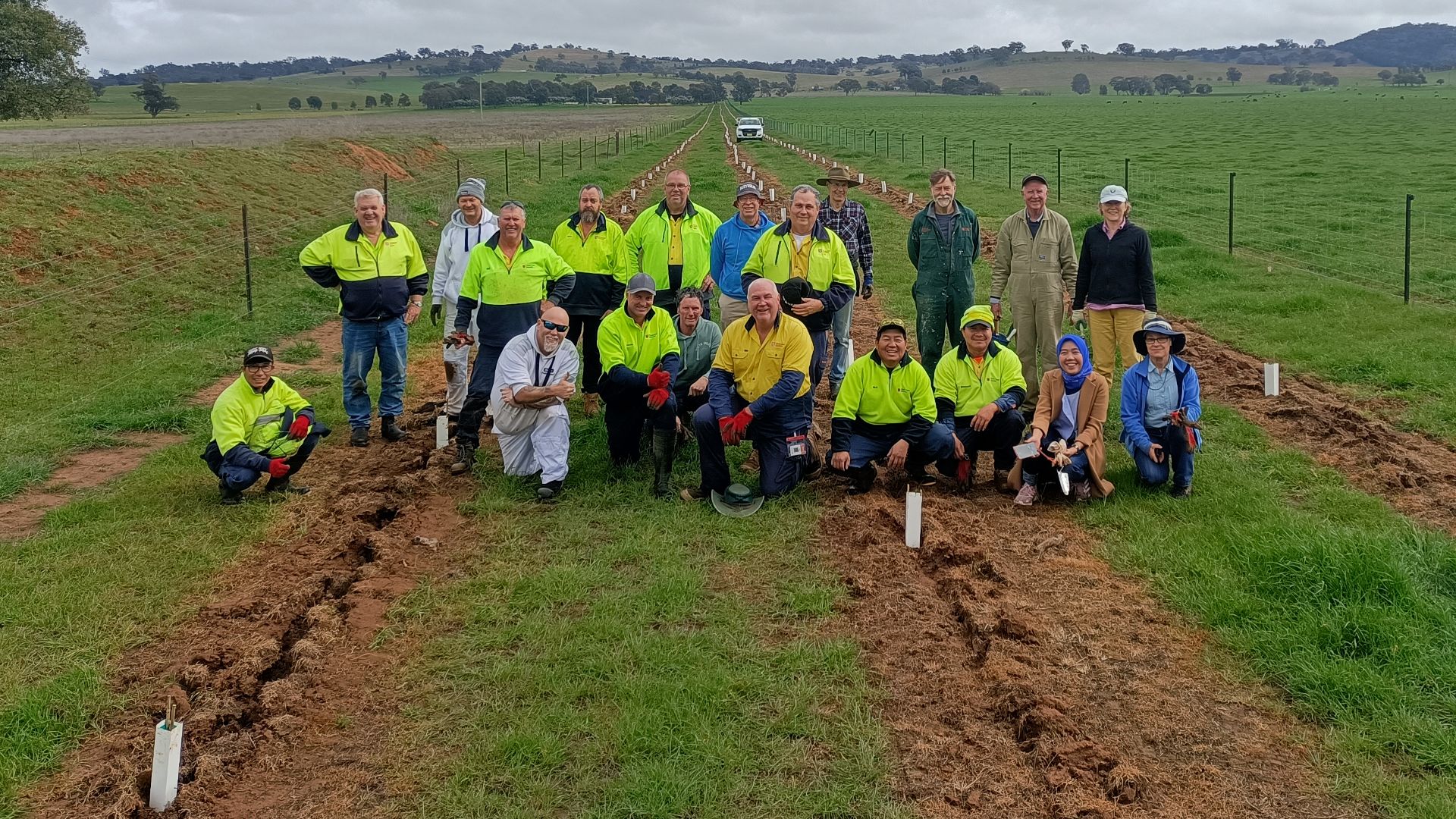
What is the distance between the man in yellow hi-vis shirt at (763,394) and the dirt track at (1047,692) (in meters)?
0.82

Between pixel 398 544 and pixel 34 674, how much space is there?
2084mm

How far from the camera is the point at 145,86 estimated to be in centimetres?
8519

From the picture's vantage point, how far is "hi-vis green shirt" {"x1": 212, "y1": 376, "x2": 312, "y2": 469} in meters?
7.28

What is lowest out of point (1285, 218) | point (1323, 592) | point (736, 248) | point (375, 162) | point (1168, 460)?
point (1323, 592)

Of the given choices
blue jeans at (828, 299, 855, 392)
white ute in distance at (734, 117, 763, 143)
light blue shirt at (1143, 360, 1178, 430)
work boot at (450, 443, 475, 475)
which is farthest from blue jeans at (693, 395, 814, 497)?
white ute in distance at (734, 117, 763, 143)

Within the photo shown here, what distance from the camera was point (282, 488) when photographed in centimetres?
768

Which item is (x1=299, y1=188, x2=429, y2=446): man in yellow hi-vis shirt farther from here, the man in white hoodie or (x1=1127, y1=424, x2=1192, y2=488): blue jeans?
(x1=1127, y1=424, x2=1192, y2=488): blue jeans

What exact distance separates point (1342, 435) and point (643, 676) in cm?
621

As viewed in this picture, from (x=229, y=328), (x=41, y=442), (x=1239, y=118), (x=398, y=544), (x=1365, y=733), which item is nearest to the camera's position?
(x=1365, y=733)

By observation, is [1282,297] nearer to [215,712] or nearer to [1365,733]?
[1365,733]

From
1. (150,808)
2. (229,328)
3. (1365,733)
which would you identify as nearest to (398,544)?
(150,808)

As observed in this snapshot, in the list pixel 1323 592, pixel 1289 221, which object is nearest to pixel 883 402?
pixel 1323 592

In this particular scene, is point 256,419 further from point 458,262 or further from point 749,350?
point 749,350

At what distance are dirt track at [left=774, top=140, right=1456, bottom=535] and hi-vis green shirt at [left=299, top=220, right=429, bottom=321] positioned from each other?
700cm
